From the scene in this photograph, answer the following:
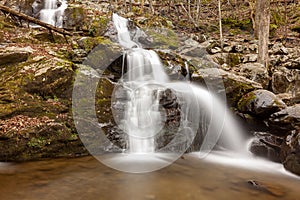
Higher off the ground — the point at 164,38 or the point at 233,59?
the point at 164,38

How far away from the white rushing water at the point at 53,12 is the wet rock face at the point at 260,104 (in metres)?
10.3

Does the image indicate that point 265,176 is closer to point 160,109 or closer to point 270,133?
point 270,133

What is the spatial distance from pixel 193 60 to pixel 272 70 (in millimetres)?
Answer: 3567

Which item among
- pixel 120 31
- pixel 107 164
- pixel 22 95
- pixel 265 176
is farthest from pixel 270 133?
pixel 120 31

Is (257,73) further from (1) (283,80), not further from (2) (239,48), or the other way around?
(2) (239,48)

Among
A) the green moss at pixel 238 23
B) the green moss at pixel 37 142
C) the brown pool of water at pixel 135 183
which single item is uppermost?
the green moss at pixel 238 23

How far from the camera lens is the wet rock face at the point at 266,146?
5969 mm

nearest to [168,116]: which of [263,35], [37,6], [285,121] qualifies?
[285,121]

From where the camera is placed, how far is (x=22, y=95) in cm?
618

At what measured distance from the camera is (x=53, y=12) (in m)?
13.6

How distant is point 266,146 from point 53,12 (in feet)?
41.4

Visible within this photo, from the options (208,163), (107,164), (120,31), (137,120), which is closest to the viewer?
Result: (107,164)

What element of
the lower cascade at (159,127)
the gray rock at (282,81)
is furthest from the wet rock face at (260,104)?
the gray rock at (282,81)

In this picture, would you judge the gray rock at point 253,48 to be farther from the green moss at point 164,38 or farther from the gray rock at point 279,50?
the green moss at point 164,38
